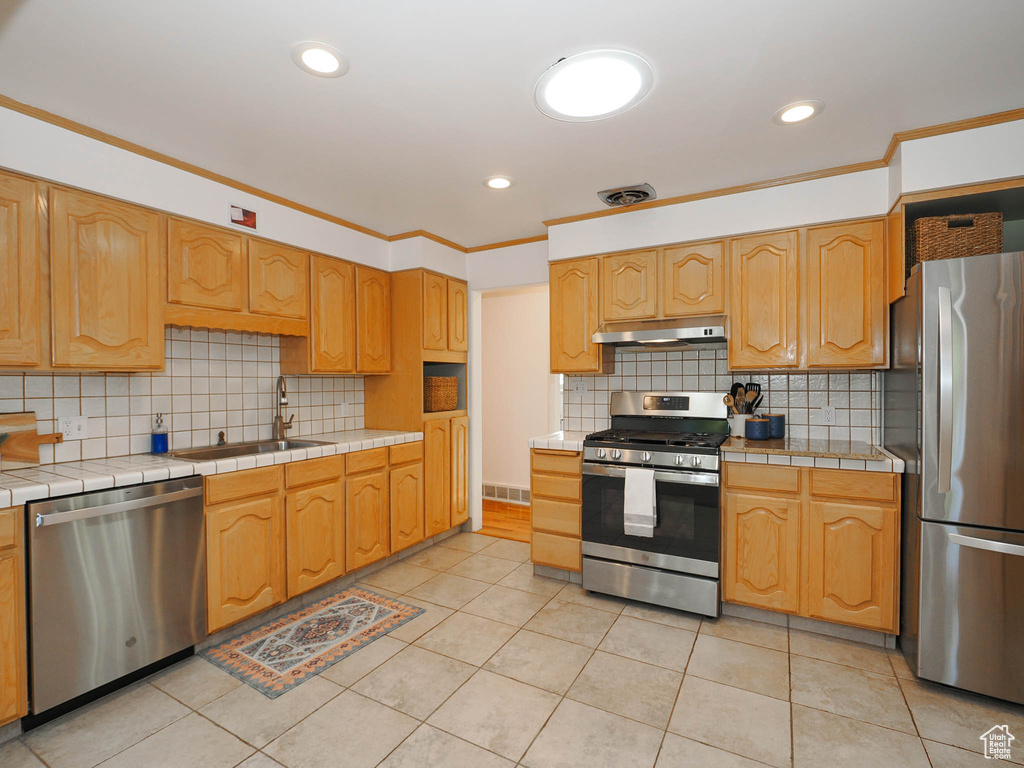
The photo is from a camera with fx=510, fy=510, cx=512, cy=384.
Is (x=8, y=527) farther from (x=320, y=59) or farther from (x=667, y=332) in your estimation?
(x=667, y=332)

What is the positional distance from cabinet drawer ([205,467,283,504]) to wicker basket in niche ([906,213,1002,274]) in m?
3.31

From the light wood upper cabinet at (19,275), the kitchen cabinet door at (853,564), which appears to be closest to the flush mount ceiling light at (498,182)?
the light wood upper cabinet at (19,275)

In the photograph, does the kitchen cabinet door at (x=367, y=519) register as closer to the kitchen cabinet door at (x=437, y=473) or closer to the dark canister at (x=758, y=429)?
the kitchen cabinet door at (x=437, y=473)

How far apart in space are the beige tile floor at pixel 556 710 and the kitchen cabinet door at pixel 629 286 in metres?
1.82

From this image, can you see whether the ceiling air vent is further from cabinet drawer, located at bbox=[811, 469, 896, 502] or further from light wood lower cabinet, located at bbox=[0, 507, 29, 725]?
light wood lower cabinet, located at bbox=[0, 507, 29, 725]

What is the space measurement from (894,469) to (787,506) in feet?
1.62

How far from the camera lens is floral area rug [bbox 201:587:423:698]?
2.27 metres

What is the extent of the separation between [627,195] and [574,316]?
2.74 feet

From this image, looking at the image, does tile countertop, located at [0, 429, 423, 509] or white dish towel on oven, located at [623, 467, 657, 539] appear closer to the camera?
tile countertop, located at [0, 429, 423, 509]

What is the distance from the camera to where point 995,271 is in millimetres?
1973

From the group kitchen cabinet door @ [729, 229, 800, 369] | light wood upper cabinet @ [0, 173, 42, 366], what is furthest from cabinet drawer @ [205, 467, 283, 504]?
kitchen cabinet door @ [729, 229, 800, 369]

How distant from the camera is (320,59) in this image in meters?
1.73

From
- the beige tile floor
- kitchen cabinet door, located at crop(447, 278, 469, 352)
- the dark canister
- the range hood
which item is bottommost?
the beige tile floor

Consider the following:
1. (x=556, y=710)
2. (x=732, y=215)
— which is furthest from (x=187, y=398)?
(x=732, y=215)
